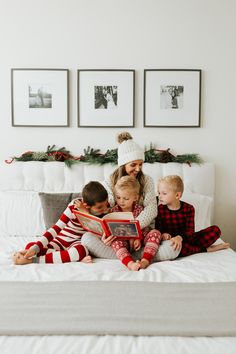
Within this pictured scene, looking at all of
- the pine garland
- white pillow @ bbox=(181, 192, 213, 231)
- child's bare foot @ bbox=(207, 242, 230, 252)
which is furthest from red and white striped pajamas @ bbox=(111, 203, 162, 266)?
the pine garland

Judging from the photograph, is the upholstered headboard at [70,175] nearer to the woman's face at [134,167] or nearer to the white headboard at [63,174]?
the white headboard at [63,174]

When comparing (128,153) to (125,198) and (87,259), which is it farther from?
(87,259)

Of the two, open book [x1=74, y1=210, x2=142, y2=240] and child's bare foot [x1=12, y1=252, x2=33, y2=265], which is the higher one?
open book [x1=74, y1=210, x2=142, y2=240]

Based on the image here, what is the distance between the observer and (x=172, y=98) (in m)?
3.15

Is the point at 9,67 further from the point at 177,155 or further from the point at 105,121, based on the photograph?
the point at 177,155

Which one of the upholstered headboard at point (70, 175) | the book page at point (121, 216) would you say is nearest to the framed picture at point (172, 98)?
the upholstered headboard at point (70, 175)

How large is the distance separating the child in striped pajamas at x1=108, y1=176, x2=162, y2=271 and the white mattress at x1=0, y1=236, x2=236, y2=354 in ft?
0.16

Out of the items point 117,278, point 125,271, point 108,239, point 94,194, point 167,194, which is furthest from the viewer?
point 167,194

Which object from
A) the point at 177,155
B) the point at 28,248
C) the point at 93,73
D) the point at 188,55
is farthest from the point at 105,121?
the point at 28,248

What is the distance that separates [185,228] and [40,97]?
1.62 metres

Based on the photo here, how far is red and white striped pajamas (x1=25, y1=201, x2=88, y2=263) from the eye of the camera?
2084 millimetres

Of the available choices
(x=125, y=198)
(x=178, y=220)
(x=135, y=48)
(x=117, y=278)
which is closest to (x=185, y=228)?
(x=178, y=220)

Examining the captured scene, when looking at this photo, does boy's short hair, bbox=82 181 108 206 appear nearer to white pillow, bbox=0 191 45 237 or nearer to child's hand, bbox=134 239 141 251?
child's hand, bbox=134 239 141 251

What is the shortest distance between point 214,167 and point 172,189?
3.11 ft
